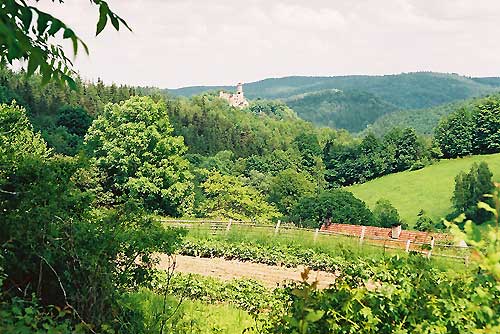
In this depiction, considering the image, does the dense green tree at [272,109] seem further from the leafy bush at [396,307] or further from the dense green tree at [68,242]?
the leafy bush at [396,307]

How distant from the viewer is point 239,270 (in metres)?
20.2

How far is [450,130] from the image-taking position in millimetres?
80312

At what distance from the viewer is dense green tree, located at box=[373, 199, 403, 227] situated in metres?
59.7

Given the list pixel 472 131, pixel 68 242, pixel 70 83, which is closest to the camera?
pixel 70 83

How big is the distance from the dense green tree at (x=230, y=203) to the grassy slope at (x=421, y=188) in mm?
17224

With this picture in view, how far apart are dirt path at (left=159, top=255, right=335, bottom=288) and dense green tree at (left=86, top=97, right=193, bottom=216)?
1977 cm

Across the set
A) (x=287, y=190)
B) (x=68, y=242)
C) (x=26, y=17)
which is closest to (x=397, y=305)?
(x=26, y=17)

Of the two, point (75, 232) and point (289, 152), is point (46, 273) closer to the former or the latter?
point (75, 232)

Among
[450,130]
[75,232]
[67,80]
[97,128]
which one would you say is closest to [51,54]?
[67,80]

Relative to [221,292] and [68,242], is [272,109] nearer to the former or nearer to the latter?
[221,292]

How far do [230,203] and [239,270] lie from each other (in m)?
33.4

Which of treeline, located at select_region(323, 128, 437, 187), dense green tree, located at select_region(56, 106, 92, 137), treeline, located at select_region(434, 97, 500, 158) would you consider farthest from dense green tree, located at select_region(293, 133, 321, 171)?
dense green tree, located at select_region(56, 106, 92, 137)

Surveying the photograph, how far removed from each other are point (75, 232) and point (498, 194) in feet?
15.6

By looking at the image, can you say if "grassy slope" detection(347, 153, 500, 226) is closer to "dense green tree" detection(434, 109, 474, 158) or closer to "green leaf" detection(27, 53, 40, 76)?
"dense green tree" detection(434, 109, 474, 158)
